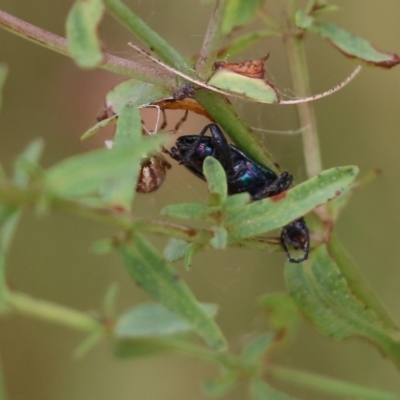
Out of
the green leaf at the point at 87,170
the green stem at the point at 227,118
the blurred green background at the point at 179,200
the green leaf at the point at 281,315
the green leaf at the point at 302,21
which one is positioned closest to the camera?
the green leaf at the point at 87,170

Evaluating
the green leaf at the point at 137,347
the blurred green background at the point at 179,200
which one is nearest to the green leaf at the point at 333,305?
the green leaf at the point at 137,347

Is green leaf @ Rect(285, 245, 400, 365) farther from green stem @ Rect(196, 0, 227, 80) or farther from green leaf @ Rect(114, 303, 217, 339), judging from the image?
green stem @ Rect(196, 0, 227, 80)

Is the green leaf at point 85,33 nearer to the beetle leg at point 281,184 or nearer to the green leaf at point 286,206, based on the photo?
the green leaf at point 286,206

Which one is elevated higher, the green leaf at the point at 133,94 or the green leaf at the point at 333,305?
the green leaf at the point at 133,94

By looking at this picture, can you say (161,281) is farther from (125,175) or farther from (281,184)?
(281,184)

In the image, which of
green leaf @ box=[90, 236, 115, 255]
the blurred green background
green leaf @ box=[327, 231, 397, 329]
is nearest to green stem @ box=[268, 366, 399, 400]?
green leaf @ box=[327, 231, 397, 329]

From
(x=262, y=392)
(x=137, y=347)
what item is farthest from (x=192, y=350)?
(x=262, y=392)
